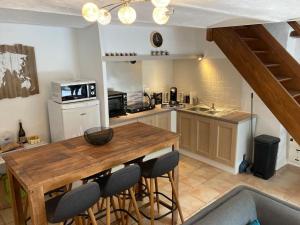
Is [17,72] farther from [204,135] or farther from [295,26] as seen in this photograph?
[295,26]

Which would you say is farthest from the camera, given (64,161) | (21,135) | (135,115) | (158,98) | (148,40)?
(158,98)

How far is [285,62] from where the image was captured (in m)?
3.82

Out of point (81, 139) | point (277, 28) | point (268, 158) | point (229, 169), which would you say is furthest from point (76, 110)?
point (277, 28)

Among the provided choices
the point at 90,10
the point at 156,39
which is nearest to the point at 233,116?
the point at 156,39

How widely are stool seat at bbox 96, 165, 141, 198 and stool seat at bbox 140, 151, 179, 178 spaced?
0.22 m

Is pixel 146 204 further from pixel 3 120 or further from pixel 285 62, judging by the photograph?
pixel 285 62

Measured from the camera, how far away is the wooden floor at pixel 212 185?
3.44 meters

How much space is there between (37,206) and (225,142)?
3.23 m

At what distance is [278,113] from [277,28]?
1632 mm

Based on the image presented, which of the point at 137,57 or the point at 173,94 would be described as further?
the point at 173,94

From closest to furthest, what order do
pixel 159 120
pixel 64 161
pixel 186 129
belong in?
pixel 64 161 < pixel 159 120 < pixel 186 129

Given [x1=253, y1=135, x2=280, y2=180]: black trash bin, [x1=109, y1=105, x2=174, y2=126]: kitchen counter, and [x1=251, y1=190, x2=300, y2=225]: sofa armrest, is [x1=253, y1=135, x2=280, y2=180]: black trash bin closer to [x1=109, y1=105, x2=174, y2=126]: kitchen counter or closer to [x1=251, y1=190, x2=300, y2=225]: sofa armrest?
[x1=109, y1=105, x2=174, y2=126]: kitchen counter

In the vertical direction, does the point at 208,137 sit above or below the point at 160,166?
below

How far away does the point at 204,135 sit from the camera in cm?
461
